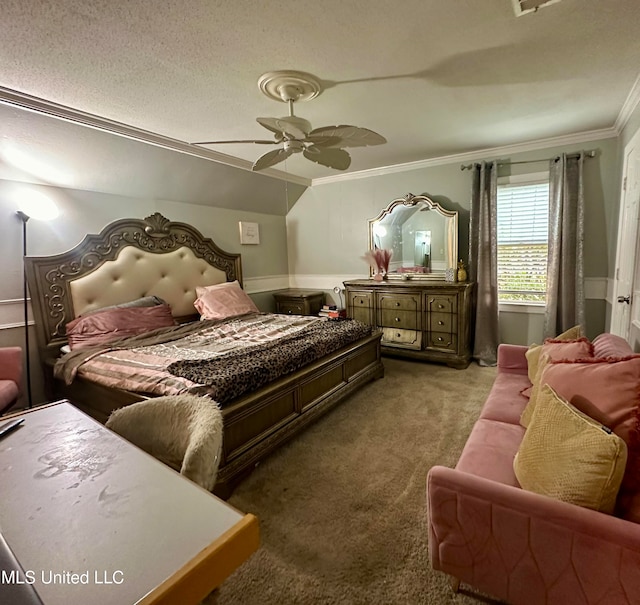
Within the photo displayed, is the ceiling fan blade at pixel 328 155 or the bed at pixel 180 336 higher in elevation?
the ceiling fan blade at pixel 328 155

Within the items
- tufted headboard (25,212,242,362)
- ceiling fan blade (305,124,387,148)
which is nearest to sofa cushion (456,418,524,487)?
ceiling fan blade (305,124,387,148)

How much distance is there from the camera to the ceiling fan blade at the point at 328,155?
2.36 metres

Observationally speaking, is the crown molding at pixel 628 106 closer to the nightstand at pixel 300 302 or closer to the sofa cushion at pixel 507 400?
the sofa cushion at pixel 507 400

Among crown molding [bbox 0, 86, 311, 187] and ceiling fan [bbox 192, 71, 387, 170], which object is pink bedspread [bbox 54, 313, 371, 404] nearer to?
ceiling fan [bbox 192, 71, 387, 170]

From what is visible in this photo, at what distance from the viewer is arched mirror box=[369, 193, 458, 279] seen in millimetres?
4090

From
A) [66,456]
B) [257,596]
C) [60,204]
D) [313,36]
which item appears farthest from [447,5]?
[60,204]

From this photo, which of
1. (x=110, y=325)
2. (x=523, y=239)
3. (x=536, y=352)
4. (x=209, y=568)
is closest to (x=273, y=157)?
(x=110, y=325)

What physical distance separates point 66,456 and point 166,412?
312mm

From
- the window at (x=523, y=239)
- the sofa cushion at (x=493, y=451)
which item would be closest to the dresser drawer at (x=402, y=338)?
the window at (x=523, y=239)

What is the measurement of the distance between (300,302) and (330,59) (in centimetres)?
333

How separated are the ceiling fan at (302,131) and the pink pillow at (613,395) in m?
1.64

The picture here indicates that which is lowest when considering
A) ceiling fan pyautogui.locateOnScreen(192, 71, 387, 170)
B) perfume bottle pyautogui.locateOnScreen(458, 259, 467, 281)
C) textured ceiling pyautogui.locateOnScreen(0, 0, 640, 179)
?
perfume bottle pyautogui.locateOnScreen(458, 259, 467, 281)

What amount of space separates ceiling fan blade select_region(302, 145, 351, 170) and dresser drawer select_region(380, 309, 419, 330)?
Result: 6.78 feet

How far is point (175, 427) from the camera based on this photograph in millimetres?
1224
